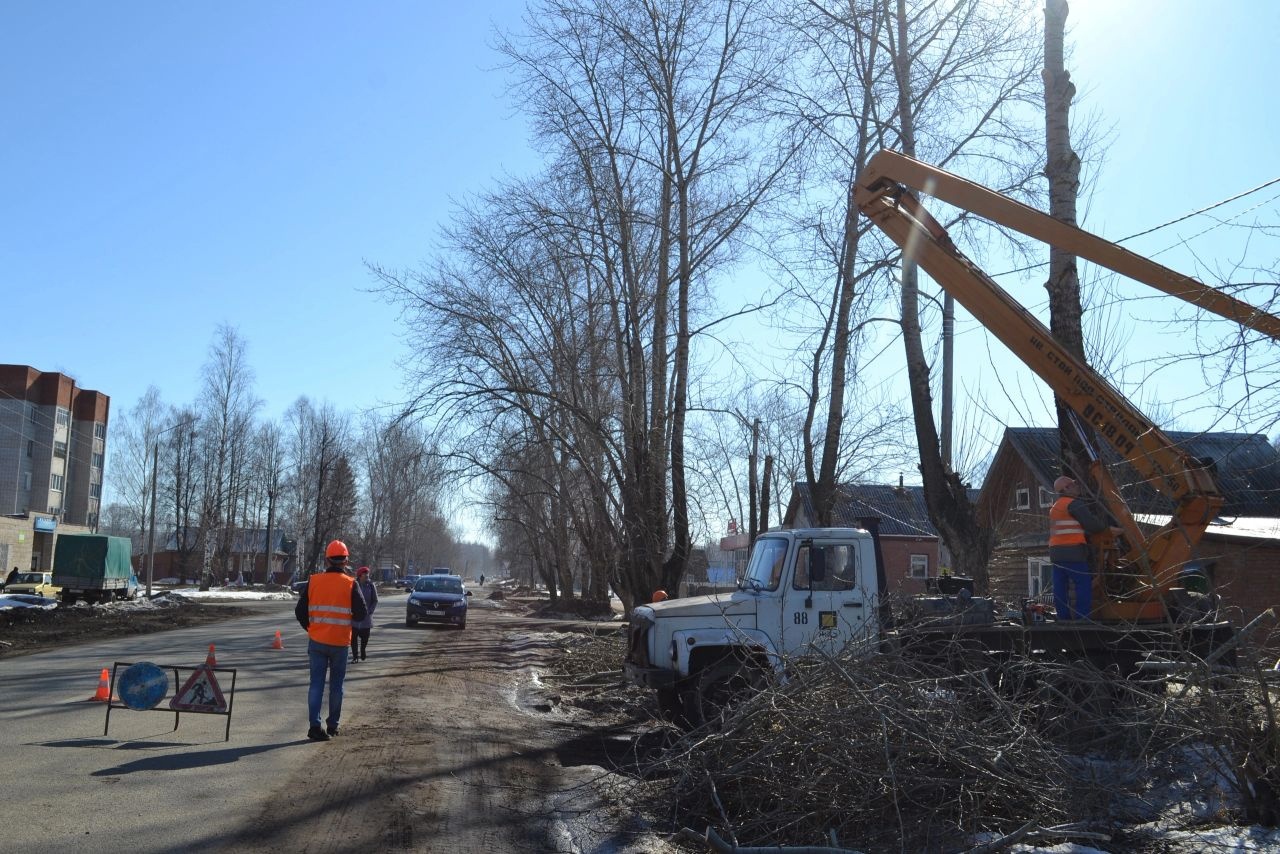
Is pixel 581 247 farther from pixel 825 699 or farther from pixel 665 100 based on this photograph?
pixel 825 699

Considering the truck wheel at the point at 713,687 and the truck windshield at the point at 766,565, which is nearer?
the truck wheel at the point at 713,687

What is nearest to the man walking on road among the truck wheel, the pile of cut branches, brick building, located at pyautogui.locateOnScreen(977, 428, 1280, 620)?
the truck wheel

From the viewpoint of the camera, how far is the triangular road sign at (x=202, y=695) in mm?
9562

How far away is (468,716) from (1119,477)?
8.25 m

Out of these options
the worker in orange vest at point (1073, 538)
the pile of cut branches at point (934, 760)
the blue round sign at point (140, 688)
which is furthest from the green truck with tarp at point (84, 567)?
the worker in orange vest at point (1073, 538)

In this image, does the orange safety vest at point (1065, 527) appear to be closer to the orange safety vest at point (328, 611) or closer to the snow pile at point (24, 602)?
the orange safety vest at point (328, 611)

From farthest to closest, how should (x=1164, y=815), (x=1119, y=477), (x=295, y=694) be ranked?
(x=295, y=694) < (x=1119, y=477) < (x=1164, y=815)

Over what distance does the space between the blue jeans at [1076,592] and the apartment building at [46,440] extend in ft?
273

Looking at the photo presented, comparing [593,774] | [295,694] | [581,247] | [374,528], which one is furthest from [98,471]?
[593,774]

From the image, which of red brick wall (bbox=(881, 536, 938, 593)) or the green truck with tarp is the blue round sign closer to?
the green truck with tarp

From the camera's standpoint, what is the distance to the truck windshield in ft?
A: 37.9

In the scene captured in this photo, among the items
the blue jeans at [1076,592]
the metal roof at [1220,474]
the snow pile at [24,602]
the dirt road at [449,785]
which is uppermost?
the metal roof at [1220,474]

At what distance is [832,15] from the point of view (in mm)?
18453

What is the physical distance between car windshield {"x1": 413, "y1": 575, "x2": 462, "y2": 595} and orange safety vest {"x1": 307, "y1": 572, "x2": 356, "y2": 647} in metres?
23.5
